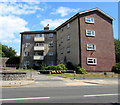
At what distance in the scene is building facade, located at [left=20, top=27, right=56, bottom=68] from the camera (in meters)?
39.3

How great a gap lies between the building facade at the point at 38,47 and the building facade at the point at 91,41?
8124 millimetres

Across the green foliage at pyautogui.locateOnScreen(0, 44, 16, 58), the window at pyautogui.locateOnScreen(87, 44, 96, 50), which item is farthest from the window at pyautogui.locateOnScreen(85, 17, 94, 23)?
the green foliage at pyautogui.locateOnScreen(0, 44, 16, 58)

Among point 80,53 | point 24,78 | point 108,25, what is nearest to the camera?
point 24,78

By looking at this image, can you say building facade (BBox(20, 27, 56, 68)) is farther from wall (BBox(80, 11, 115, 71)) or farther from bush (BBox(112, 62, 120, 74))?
bush (BBox(112, 62, 120, 74))

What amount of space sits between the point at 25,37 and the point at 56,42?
8982 millimetres

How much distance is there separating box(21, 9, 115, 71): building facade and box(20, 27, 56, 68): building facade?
26.7 ft

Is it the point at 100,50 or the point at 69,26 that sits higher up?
the point at 69,26

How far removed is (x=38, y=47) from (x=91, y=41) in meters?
16.0

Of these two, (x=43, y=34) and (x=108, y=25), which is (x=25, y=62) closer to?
(x=43, y=34)

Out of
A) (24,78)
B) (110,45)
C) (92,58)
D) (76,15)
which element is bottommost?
(24,78)


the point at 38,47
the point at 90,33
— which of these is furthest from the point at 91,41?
the point at 38,47

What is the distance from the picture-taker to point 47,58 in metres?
39.5

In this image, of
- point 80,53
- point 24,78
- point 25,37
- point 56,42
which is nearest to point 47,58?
point 56,42

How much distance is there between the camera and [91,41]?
2855cm
